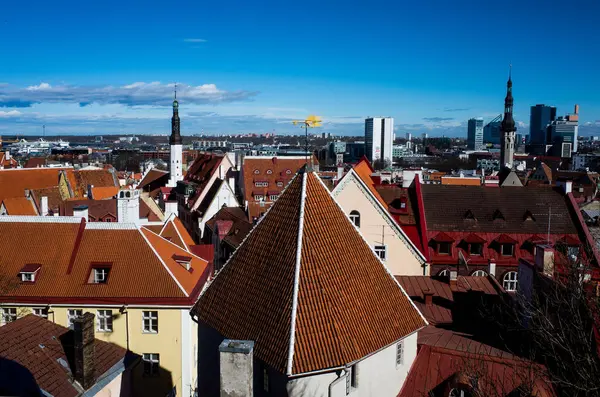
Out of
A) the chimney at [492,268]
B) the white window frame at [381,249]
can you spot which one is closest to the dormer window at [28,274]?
the white window frame at [381,249]

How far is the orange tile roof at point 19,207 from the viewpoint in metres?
39.0

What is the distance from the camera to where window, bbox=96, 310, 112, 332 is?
72.5 ft

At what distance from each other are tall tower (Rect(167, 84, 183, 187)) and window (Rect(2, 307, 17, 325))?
51.6m

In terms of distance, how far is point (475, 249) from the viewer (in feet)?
92.9

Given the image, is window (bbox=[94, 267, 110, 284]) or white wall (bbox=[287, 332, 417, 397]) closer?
white wall (bbox=[287, 332, 417, 397])

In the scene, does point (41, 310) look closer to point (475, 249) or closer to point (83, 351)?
point (83, 351)

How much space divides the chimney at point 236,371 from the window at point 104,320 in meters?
12.8

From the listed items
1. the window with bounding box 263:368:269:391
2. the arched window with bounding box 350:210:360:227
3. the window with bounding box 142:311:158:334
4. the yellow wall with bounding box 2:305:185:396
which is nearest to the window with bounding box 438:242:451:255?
the arched window with bounding box 350:210:360:227

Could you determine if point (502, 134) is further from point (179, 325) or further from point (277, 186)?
point (179, 325)

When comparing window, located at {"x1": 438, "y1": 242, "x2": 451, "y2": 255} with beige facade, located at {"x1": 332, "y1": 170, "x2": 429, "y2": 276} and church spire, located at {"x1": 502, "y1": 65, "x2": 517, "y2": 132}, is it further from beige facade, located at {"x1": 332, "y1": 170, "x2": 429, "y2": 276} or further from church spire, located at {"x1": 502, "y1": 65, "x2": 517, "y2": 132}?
church spire, located at {"x1": 502, "y1": 65, "x2": 517, "y2": 132}

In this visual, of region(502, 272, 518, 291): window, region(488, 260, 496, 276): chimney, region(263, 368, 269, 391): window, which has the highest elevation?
region(263, 368, 269, 391): window

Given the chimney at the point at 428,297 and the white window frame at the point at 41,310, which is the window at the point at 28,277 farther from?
the chimney at the point at 428,297

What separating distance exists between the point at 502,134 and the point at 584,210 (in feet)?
298

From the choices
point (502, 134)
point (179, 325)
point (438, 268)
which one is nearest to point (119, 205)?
point (179, 325)
